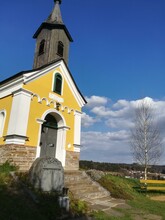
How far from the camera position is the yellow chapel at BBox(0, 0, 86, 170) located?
34.7 feet

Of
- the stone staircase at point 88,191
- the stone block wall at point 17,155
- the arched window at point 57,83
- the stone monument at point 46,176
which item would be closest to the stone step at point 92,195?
the stone staircase at point 88,191

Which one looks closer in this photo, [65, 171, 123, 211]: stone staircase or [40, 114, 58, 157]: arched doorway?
[65, 171, 123, 211]: stone staircase

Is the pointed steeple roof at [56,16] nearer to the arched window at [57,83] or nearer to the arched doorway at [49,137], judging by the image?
the arched window at [57,83]

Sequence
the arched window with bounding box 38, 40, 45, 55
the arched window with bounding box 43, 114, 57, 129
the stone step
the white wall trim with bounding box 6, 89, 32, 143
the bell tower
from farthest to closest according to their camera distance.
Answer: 1. the arched window with bounding box 38, 40, 45, 55
2. the bell tower
3. the arched window with bounding box 43, 114, 57, 129
4. the white wall trim with bounding box 6, 89, 32, 143
5. the stone step

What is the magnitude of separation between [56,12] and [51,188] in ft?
46.8

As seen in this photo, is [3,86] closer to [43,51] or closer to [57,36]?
[43,51]

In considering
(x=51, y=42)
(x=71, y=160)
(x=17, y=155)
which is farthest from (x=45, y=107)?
(x=51, y=42)

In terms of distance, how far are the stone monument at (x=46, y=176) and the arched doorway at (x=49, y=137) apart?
4379 millimetres

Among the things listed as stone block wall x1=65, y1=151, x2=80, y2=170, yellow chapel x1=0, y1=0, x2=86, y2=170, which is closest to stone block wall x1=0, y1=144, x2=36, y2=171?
yellow chapel x1=0, y1=0, x2=86, y2=170

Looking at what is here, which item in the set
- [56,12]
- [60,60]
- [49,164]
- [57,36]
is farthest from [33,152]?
[56,12]

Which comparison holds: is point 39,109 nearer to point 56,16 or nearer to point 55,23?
point 55,23

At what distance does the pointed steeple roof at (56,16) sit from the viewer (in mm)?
15295

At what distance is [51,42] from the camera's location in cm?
1430

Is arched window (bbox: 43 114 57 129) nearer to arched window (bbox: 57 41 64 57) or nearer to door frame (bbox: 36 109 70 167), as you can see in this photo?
door frame (bbox: 36 109 70 167)
